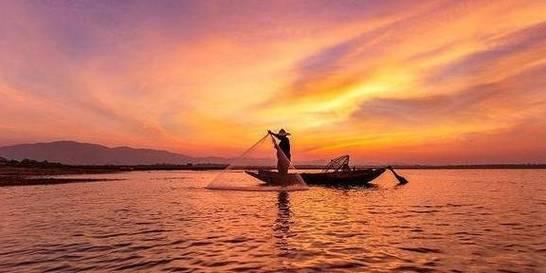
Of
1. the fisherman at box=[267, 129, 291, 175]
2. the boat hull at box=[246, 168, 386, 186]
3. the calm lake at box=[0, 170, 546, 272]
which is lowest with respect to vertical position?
the calm lake at box=[0, 170, 546, 272]

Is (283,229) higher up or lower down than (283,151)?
lower down

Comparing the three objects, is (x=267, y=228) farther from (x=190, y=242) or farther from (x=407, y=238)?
(x=407, y=238)

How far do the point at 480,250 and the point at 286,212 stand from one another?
13145 mm

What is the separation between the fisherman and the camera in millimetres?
44575

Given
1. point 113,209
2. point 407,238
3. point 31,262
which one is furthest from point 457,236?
point 113,209

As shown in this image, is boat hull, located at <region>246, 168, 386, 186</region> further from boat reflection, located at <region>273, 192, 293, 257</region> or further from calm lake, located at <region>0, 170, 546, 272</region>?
calm lake, located at <region>0, 170, 546, 272</region>

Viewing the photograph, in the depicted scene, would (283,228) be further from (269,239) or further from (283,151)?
(283,151)

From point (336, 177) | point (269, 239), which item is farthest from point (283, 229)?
point (336, 177)

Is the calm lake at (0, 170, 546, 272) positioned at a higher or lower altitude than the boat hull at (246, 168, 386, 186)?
lower

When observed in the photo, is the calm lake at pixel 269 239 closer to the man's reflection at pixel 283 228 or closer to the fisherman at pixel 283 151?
the man's reflection at pixel 283 228

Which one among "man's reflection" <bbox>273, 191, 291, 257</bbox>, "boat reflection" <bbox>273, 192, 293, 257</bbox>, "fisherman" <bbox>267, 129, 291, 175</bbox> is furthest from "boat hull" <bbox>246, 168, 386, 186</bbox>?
"boat reflection" <bbox>273, 192, 293, 257</bbox>

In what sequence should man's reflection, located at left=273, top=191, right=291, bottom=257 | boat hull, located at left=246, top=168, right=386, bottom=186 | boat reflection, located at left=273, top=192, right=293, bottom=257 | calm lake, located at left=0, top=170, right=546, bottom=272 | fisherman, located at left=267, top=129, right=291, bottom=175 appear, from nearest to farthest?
calm lake, located at left=0, top=170, right=546, bottom=272 → boat reflection, located at left=273, top=192, right=293, bottom=257 → man's reflection, located at left=273, top=191, right=291, bottom=257 → fisherman, located at left=267, top=129, right=291, bottom=175 → boat hull, located at left=246, top=168, right=386, bottom=186

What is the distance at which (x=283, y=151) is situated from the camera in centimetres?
4647

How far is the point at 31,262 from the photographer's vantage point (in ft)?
47.6
